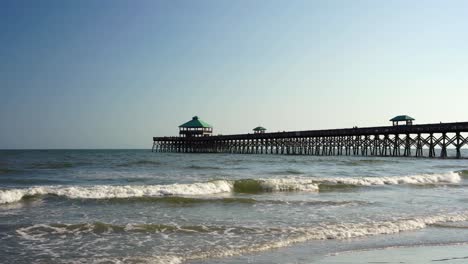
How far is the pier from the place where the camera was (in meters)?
37.4

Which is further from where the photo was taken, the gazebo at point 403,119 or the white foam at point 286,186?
the gazebo at point 403,119

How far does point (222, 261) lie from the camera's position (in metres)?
6.06

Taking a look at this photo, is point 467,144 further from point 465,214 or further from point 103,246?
point 103,246

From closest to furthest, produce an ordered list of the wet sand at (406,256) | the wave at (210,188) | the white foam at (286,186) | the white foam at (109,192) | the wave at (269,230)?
the wet sand at (406,256) < the wave at (269,230) < the white foam at (109,192) < the wave at (210,188) < the white foam at (286,186)

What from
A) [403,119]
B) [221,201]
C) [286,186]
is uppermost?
[403,119]

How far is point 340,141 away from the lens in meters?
47.8

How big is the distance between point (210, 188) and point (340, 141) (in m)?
34.3

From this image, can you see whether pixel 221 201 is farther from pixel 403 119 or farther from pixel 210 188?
pixel 403 119

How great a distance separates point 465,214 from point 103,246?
26.1 ft

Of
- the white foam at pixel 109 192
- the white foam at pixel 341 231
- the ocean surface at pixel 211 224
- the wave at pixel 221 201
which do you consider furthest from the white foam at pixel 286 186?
the white foam at pixel 341 231

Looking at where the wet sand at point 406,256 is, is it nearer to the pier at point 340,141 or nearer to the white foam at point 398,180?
the white foam at point 398,180

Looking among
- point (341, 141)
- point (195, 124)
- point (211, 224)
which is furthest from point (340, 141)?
point (211, 224)

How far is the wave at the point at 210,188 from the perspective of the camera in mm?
13656

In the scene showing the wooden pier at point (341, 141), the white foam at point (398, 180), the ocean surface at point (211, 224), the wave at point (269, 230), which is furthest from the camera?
the wooden pier at point (341, 141)
